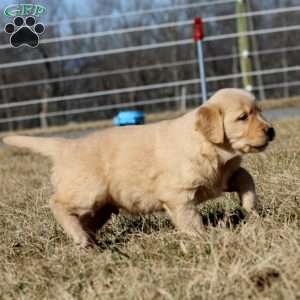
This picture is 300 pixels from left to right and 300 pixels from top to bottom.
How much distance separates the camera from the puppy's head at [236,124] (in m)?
2.39

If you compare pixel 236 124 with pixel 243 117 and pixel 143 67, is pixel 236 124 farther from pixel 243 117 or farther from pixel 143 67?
pixel 143 67

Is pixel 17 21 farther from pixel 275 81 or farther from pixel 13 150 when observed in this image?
pixel 275 81

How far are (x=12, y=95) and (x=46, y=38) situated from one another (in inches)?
192

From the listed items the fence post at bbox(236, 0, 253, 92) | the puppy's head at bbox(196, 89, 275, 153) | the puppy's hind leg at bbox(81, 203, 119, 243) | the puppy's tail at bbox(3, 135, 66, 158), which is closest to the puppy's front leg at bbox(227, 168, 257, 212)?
the puppy's head at bbox(196, 89, 275, 153)

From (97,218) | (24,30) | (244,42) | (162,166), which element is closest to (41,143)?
(97,218)

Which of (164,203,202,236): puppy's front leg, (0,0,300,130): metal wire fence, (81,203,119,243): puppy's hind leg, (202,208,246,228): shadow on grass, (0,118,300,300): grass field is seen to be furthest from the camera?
(0,0,300,130): metal wire fence

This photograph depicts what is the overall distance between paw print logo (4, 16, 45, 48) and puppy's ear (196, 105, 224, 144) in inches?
156

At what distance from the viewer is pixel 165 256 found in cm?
206

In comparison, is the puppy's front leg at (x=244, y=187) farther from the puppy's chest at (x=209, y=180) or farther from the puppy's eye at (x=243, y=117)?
the puppy's eye at (x=243, y=117)

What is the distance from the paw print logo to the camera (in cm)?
608

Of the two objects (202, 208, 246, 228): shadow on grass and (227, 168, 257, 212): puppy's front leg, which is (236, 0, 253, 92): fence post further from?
(227, 168, 257, 212): puppy's front leg

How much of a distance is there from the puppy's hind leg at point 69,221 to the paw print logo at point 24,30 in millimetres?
3721

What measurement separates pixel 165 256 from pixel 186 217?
35cm

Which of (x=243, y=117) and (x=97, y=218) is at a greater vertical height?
(x=243, y=117)
